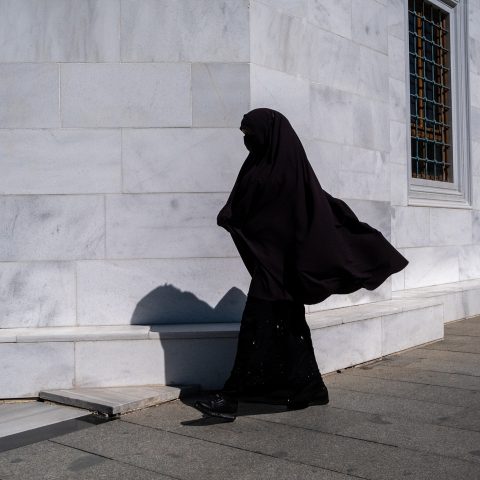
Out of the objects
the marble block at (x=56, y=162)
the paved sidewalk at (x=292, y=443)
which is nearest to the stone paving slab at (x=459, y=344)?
the paved sidewalk at (x=292, y=443)

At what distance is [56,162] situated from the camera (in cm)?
588

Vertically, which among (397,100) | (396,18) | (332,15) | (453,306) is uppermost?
(396,18)

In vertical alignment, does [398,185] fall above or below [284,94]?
below

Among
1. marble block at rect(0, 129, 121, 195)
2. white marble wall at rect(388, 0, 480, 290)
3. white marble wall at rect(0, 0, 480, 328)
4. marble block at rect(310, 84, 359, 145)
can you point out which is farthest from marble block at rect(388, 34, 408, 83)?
marble block at rect(0, 129, 121, 195)

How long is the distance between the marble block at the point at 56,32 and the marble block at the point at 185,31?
0.17 meters

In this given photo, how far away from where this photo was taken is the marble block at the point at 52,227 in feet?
19.2

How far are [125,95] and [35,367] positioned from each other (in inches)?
92.8

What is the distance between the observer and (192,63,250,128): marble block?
19.7 feet

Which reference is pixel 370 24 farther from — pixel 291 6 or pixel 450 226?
pixel 450 226

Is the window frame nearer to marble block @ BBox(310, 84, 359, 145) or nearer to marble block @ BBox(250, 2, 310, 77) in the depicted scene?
marble block @ BBox(310, 84, 359, 145)

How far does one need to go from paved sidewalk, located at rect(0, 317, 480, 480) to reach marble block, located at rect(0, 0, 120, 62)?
3.03 metres

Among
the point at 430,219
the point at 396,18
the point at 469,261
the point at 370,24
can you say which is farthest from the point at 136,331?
the point at 469,261

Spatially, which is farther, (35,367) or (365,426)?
(35,367)

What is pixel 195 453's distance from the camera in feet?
13.1
